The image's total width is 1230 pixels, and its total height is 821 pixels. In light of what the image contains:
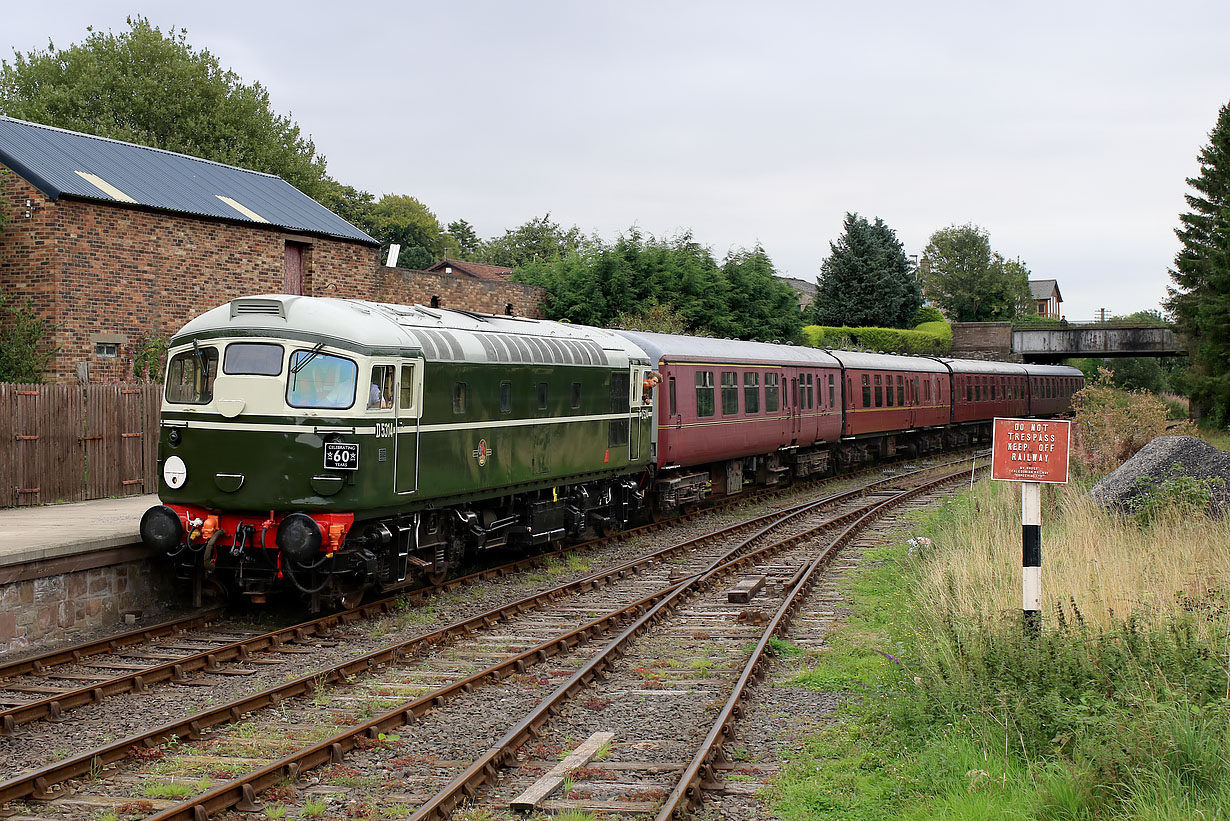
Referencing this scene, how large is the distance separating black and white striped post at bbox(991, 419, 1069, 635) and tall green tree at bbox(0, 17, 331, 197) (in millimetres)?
43237

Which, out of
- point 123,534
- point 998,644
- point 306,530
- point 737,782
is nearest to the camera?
point 737,782

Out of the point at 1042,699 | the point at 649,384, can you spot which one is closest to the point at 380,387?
the point at 1042,699

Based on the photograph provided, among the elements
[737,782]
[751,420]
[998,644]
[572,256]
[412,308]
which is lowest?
[737,782]

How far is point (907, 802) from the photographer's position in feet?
19.7

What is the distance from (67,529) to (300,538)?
151 inches

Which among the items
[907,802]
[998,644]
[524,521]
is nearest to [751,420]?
[524,521]

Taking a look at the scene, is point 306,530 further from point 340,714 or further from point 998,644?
point 998,644

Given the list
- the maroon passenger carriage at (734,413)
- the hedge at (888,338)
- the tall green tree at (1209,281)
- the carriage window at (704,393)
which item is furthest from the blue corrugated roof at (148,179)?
the hedge at (888,338)

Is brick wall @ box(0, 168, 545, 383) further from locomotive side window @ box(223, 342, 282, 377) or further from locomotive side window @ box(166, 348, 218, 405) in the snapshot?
locomotive side window @ box(223, 342, 282, 377)

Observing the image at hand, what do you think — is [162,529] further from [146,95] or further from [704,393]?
[146,95]

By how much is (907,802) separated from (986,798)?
492mm

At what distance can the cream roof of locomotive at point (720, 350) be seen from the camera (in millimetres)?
18406

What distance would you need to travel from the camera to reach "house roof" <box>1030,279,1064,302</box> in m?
122

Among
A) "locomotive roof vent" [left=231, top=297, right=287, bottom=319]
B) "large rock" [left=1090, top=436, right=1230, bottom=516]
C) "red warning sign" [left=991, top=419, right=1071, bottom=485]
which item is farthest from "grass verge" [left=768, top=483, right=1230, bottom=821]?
"locomotive roof vent" [left=231, top=297, right=287, bottom=319]
